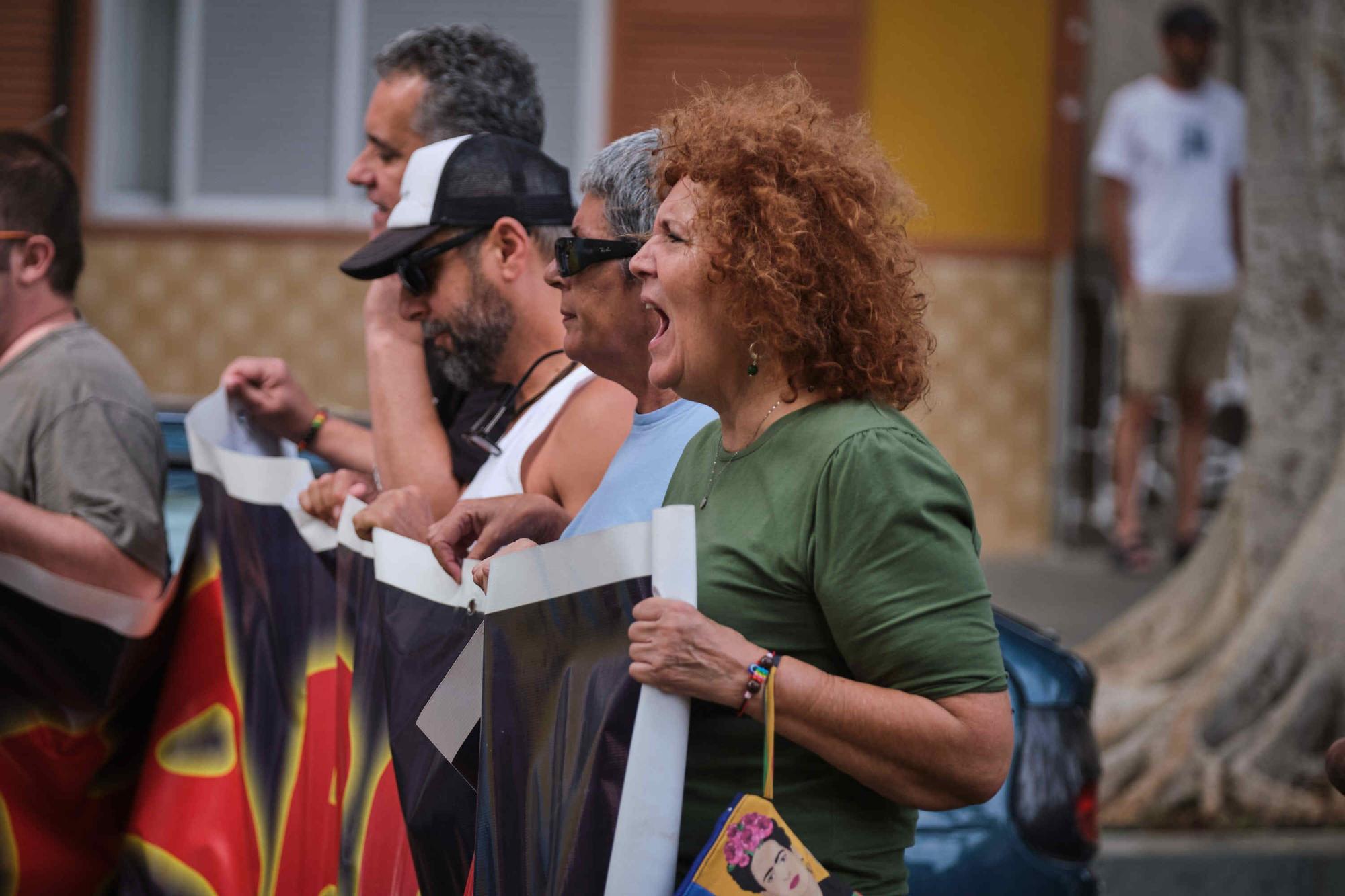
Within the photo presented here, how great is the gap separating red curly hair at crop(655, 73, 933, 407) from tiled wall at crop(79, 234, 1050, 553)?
710cm

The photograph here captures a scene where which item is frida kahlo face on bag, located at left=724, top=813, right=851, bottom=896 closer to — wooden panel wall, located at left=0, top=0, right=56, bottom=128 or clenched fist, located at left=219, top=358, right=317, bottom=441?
clenched fist, located at left=219, top=358, right=317, bottom=441

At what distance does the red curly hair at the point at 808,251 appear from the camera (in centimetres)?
196

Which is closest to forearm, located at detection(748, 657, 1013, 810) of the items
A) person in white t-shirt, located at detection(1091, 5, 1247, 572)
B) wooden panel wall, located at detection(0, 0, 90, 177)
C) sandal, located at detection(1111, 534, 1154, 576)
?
person in white t-shirt, located at detection(1091, 5, 1247, 572)

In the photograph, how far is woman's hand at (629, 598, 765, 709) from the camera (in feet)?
5.87

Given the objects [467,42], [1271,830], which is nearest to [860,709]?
[467,42]

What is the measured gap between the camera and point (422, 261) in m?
3.05

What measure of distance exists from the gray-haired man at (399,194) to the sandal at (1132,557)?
18.2 ft

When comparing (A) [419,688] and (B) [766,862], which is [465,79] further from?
(B) [766,862]

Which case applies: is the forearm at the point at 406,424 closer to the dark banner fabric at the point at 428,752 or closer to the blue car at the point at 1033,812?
the dark banner fabric at the point at 428,752

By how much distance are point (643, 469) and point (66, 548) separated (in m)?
1.29

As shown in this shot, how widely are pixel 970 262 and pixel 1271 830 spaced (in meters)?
4.51

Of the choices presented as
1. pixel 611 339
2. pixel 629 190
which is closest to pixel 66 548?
pixel 611 339

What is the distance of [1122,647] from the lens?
617 centimetres

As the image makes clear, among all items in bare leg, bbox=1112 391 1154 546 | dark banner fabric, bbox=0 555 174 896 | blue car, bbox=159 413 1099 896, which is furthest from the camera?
bare leg, bbox=1112 391 1154 546
